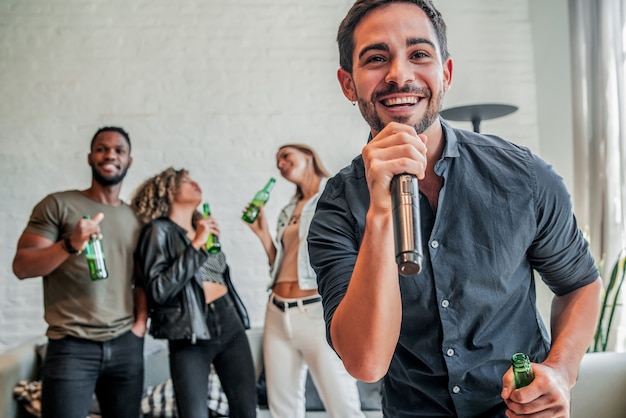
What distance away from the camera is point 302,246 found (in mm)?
2805

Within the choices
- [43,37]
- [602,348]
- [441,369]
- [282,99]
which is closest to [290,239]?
[282,99]

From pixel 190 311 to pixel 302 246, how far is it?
0.56m

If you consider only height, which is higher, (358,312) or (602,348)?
(358,312)

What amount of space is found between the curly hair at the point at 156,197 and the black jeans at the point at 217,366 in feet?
1.58

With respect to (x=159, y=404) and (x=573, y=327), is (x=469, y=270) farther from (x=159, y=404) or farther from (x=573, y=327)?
(x=159, y=404)

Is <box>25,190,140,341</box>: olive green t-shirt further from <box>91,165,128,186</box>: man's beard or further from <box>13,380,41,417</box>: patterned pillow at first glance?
<box>13,380,41,417</box>: patterned pillow

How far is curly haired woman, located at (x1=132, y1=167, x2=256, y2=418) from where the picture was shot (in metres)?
2.64

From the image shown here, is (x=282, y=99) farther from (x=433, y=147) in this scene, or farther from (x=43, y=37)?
(x=433, y=147)

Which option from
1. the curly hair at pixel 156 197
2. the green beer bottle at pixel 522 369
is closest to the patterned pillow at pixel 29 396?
the curly hair at pixel 156 197

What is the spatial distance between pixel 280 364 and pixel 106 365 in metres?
0.75

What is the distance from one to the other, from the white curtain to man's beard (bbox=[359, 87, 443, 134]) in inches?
104

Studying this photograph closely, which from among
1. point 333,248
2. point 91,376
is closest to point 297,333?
point 91,376

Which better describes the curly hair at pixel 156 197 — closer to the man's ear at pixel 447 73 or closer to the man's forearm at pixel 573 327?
the man's ear at pixel 447 73

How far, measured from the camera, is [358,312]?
0.88 meters
